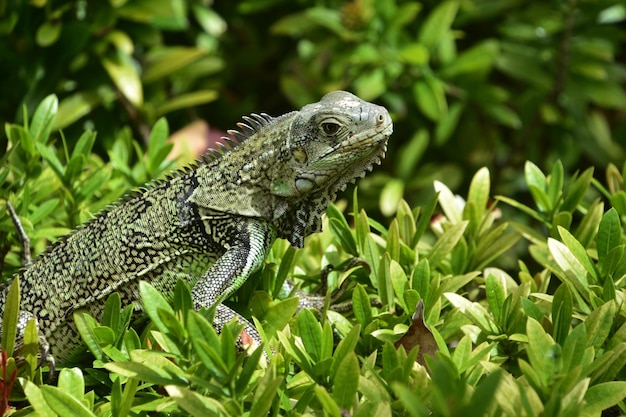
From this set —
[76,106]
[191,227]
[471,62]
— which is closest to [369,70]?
[471,62]

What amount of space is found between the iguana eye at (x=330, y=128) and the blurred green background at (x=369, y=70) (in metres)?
2.20

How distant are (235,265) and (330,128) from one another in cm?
59

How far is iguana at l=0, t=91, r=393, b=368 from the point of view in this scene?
309cm

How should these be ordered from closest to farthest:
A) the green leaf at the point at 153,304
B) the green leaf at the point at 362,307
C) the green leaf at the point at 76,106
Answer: the green leaf at the point at 153,304 < the green leaf at the point at 362,307 < the green leaf at the point at 76,106

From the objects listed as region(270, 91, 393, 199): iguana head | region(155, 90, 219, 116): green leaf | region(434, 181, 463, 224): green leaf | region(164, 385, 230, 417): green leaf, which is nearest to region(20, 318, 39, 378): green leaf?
region(164, 385, 230, 417): green leaf

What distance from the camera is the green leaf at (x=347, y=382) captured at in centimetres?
201

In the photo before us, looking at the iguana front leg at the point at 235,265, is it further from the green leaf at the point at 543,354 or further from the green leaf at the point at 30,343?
the green leaf at the point at 543,354

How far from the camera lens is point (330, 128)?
2996 millimetres

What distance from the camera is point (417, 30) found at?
5938mm

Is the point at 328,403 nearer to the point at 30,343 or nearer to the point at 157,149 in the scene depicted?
the point at 30,343

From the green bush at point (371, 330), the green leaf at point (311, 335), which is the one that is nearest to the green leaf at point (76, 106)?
the green bush at point (371, 330)

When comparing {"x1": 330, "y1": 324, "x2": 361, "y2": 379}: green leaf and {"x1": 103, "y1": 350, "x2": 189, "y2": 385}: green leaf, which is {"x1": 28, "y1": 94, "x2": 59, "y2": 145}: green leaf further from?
{"x1": 330, "y1": 324, "x2": 361, "y2": 379}: green leaf

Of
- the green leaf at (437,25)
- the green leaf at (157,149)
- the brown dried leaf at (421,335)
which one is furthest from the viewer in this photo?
the green leaf at (437,25)

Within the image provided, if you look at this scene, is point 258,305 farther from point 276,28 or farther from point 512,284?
point 276,28
